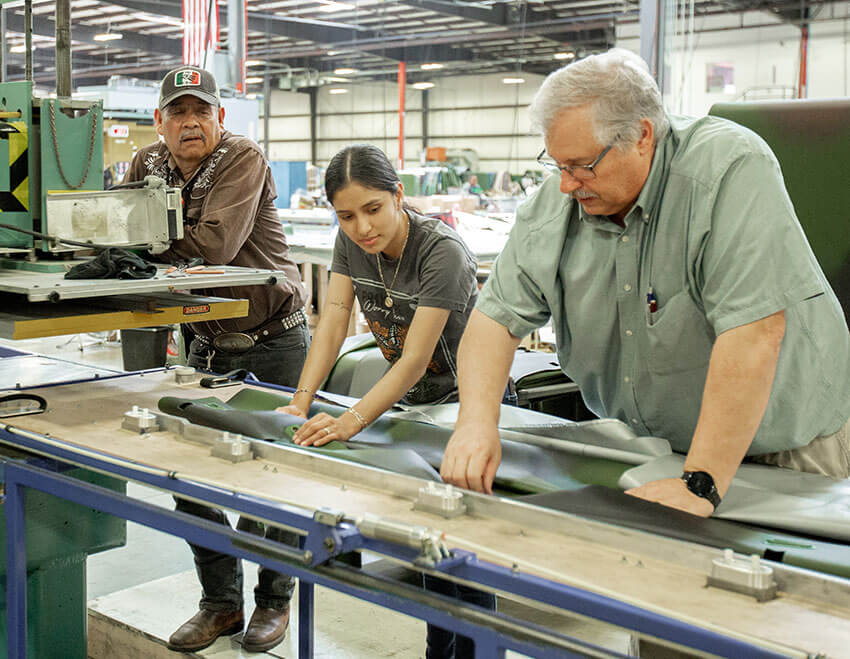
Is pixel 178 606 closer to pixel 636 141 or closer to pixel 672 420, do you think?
pixel 672 420

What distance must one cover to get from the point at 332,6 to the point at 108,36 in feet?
8.21

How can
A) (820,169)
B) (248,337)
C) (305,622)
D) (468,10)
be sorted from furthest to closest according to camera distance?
(468,10) → (248,337) → (820,169) → (305,622)

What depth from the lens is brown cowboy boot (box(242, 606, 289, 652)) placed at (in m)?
2.11

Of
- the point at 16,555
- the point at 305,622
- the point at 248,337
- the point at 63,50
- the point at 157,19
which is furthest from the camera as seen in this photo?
the point at 157,19

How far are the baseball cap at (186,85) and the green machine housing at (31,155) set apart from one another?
227mm

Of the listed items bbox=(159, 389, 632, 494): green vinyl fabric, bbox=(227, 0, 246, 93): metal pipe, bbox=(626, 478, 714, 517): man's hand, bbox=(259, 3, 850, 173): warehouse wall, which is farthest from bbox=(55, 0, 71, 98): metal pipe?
bbox=(259, 3, 850, 173): warehouse wall

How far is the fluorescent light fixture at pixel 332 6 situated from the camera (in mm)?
10281

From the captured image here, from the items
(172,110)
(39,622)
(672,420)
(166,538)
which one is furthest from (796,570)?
(166,538)

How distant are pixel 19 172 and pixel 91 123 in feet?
0.62

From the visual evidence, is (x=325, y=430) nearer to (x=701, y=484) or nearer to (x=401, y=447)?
(x=401, y=447)

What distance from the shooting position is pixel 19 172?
1946mm

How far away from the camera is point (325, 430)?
168 cm

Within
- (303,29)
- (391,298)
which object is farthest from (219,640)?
(303,29)

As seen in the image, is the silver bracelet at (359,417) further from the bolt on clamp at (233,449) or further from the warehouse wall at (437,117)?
the warehouse wall at (437,117)
